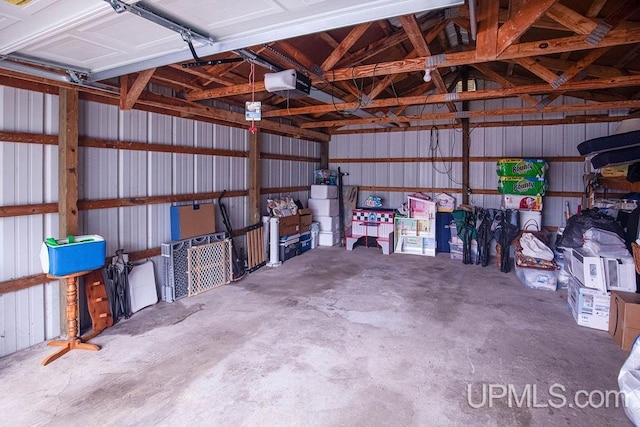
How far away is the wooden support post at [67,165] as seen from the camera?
3352 millimetres

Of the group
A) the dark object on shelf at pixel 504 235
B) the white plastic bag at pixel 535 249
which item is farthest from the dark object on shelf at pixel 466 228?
the white plastic bag at pixel 535 249

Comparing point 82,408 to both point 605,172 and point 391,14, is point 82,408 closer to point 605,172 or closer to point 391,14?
point 391,14

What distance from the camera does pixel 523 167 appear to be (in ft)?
21.1

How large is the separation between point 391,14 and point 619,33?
2.22 metres

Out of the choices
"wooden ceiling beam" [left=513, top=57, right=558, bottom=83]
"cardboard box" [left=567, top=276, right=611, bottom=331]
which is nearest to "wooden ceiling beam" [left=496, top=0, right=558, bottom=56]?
"wooden ceiling beam" [left=513, top=57, right=558, bottom=83]

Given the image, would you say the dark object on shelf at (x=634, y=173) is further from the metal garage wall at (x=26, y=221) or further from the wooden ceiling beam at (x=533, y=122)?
the metal garage wall at (x=26, y=221)

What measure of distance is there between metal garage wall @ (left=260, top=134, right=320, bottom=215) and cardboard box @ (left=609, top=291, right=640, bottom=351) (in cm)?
545

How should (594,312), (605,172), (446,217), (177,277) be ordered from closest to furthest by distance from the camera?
(594,312), (177,277), (605,172), (446,217)

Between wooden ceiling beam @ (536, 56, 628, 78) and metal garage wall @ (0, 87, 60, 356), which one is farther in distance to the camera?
wooden ceiling beam @ (536, 56, 628, 78)

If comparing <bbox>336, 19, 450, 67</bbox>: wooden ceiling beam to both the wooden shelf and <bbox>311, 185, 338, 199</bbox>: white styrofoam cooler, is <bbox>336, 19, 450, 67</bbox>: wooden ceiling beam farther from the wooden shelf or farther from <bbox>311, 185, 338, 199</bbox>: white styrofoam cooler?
<bbox>311, 185, 338, 199</bbox>: white styrofoam cooler

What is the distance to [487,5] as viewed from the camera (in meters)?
2.64

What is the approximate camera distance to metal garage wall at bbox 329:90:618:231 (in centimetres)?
680

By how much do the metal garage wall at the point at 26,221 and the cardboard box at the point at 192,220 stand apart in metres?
1.41

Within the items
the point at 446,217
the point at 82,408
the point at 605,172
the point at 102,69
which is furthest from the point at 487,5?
the point at 446,217
